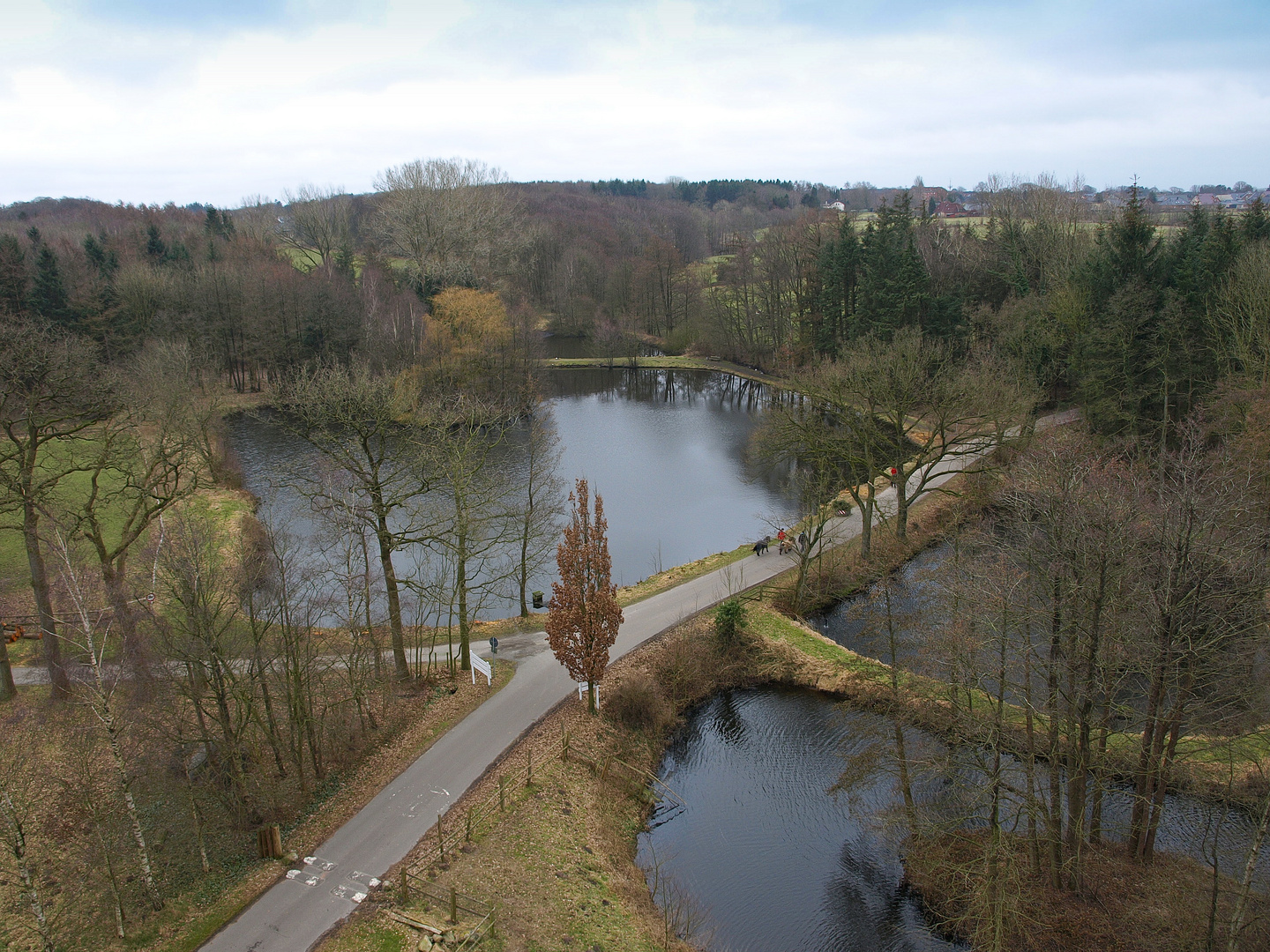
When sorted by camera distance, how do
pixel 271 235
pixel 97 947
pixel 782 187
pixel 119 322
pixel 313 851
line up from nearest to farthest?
pixel 97 947
pixel 313 851
pixel 119 322
pixel 271 235
pixel 782 187

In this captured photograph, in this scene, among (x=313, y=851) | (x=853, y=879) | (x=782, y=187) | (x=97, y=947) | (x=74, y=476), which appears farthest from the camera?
(x=782, y=187)

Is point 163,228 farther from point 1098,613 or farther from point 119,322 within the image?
point 1098,613

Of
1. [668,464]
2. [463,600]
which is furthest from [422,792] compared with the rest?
[668,464]

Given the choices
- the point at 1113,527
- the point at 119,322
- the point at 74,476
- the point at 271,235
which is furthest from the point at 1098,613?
the point at 271,235

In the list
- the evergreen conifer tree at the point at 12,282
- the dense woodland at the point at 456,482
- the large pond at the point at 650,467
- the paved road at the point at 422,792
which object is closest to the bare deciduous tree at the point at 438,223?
the dense woodland at the point at 456,482

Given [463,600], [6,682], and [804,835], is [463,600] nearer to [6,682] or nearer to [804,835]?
[804,835]

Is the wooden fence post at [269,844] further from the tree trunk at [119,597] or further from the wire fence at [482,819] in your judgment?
the tree trunk at [119,597]
